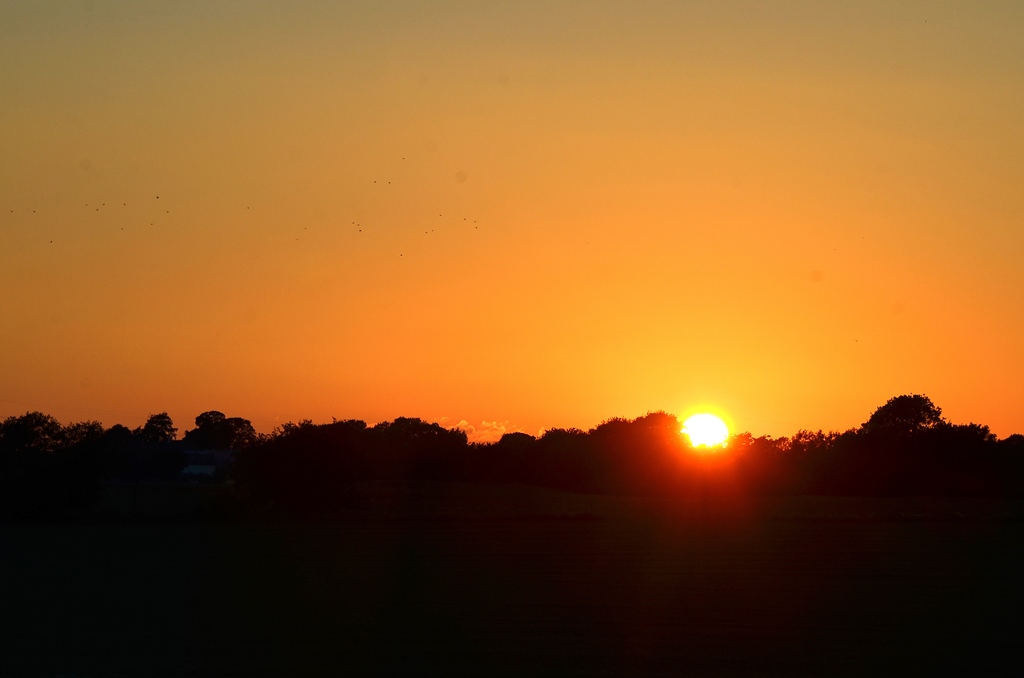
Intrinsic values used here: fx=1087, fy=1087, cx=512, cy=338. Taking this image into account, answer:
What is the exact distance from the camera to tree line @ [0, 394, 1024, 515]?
61.9m

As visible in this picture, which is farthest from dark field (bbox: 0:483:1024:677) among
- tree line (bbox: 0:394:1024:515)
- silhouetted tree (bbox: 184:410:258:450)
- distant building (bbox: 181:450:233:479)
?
silhouetted tree (bbox: 184:410:258:450)

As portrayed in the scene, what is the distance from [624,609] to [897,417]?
118 metres

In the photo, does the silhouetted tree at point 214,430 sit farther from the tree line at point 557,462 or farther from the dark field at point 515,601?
the dark field at point 515,601

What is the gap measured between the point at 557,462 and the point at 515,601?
7862cm

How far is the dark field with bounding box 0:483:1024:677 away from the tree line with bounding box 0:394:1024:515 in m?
13.6

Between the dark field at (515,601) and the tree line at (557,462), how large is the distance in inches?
535

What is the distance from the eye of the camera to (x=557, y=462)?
101 meters

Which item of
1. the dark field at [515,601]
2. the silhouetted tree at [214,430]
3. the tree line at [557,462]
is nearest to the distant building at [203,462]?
the tree line at [557,462]

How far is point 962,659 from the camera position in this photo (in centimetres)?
1598

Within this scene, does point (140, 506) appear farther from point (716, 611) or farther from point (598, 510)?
point (716, 611)

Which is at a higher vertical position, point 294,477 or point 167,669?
point 294,477

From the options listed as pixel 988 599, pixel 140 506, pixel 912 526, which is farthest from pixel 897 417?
pixel 988 599

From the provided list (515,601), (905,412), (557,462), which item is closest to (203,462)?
(557,462)

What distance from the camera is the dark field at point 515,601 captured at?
1603 cm
